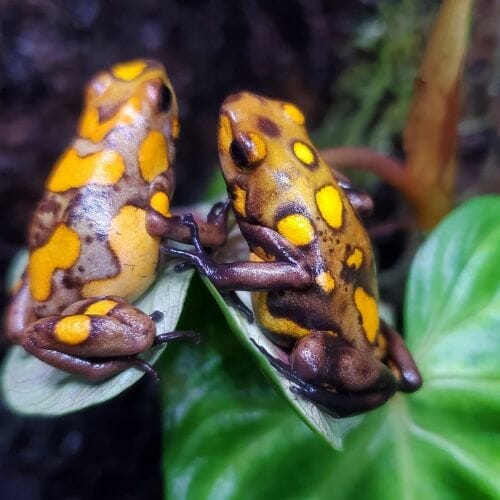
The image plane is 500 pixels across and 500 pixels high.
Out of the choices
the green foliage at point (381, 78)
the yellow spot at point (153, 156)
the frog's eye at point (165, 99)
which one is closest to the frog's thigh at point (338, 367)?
the yellow spot at point (153, 156)

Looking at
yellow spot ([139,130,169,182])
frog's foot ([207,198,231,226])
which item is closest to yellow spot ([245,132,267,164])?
frog's foot ([207,198,231,226])

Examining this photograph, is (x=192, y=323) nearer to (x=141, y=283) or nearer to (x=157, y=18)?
(x=141, y=283)

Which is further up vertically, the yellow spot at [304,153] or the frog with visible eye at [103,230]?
the yellow spot at [304,153]

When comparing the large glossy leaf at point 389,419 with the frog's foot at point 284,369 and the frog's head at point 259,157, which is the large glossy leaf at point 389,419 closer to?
the frog's foot at point 284,369

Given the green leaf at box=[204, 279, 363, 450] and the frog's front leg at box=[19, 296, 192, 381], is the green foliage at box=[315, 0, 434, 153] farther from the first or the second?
the frog's front leg at box=[19, 296, 192, 381]

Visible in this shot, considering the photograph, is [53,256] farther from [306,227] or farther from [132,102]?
[306,227]

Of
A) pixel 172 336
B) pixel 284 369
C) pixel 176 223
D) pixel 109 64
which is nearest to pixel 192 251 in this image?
pixel 176 223
